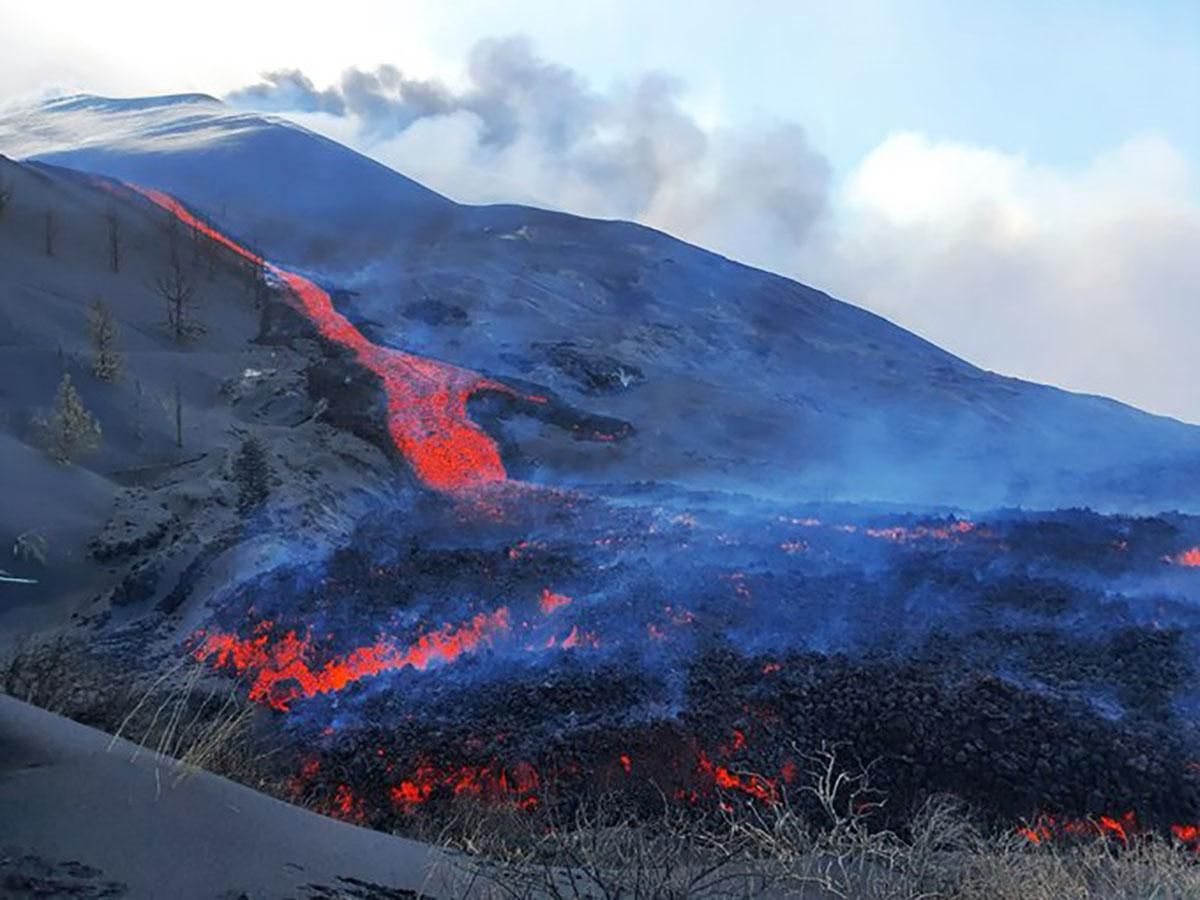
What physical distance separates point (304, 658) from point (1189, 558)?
18.4 meters

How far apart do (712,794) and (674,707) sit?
61.2 inches

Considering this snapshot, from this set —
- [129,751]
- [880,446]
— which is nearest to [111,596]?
[129,751]

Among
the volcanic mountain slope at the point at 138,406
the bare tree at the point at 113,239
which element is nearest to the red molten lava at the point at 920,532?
the volcanic mountain slope at the point at 138,406

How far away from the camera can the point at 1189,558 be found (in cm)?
2016

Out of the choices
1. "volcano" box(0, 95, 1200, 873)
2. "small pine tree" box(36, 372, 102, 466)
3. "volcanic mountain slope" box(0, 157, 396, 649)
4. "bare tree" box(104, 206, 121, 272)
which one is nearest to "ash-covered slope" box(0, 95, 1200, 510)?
"volcano" box(0, 95, 1200, 873)

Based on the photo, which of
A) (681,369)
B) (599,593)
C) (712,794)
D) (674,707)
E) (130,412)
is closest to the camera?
(712,794)

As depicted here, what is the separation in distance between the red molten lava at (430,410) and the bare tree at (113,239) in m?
6.47

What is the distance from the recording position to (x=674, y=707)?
1076 cm

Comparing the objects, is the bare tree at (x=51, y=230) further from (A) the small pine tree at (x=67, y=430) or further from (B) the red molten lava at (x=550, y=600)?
(B) the red molten lava at (x=550, y=600)

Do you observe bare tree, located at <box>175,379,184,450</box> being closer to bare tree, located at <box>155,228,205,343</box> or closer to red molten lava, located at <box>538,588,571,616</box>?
bare tree, located at <box>155,228,205,343</box>

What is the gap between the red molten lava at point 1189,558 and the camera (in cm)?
1985

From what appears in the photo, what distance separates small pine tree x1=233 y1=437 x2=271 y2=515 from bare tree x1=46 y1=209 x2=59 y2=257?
15961 mm

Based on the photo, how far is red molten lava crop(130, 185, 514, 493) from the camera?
2344 centimetres

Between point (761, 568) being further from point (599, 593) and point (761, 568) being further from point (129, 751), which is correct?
point (129, 751)
